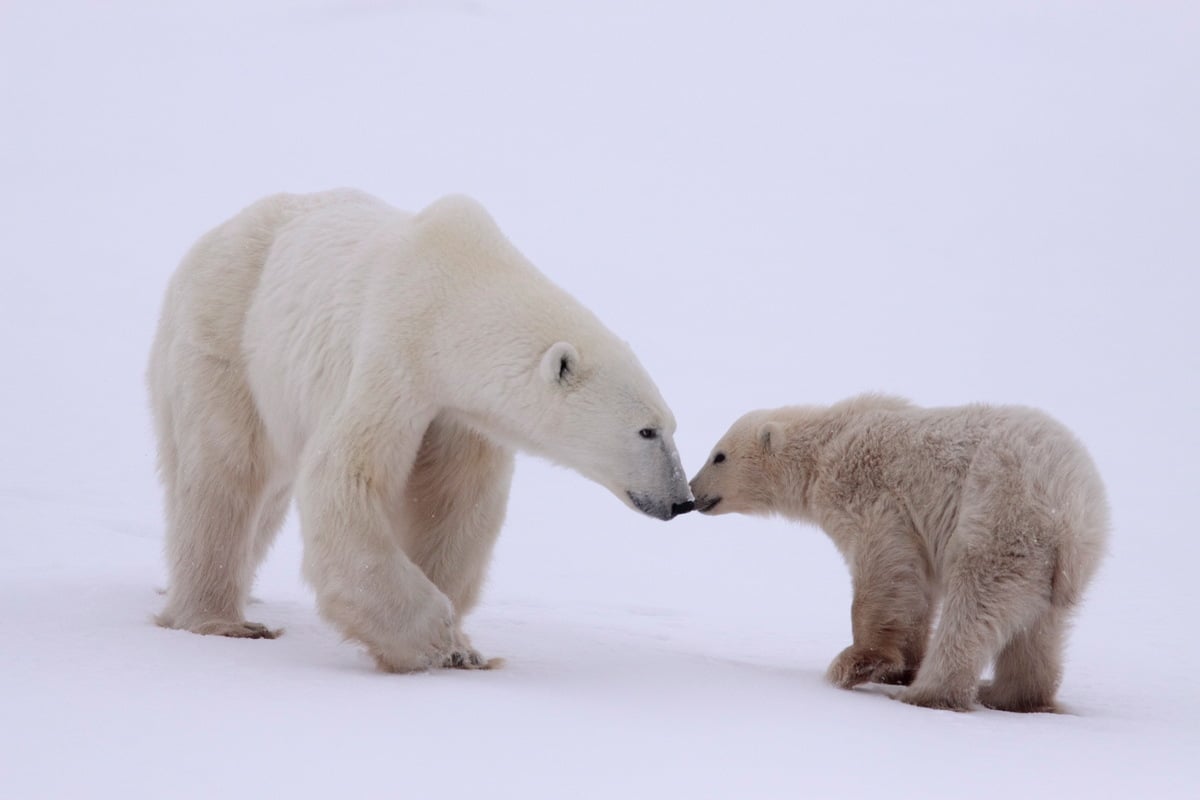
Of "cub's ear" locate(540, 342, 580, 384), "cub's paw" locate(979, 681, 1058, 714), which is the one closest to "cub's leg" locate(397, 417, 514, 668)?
"cub's ear" locate(540, 342, 580, 384)

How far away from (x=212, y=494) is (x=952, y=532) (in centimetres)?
300

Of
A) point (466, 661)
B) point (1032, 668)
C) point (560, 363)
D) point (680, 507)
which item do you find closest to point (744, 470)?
point (680, 507)

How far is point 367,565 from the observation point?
190 inches

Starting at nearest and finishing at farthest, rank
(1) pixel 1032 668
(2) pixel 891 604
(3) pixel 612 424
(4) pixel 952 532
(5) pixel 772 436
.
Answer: (3) pixel 612 424 → (1) pixel 1032 668 → (4) pixel 952 532 → (2) pixel 891 604 → (5) pixel 772 436

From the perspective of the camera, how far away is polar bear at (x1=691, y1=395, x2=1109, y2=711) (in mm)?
5055

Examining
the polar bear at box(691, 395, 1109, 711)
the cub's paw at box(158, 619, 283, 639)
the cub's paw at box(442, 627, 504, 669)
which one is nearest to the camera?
the cub's paw at box(442, 627, 504, 669)

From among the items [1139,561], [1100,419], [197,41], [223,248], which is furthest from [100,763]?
[197,41]

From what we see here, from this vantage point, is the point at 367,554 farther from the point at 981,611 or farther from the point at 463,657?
the point at 981,611

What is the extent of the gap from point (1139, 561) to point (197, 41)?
2608 cm

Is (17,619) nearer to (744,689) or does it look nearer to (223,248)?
(223,248)

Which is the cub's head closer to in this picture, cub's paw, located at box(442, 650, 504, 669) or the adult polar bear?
the adult polar bear

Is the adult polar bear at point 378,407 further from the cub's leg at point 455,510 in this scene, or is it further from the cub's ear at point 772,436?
the cub's ear at point 772,436

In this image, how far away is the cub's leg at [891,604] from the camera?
215 inches

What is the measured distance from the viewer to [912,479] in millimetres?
5543
